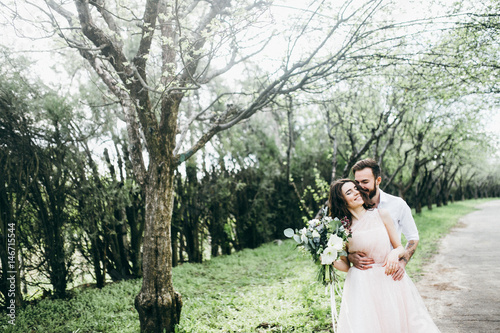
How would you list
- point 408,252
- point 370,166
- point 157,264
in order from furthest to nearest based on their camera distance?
point 157,264 → point 370,166 → point 408,252

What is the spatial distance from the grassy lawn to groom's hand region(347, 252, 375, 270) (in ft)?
1.54

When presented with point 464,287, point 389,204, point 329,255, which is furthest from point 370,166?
point 464,287

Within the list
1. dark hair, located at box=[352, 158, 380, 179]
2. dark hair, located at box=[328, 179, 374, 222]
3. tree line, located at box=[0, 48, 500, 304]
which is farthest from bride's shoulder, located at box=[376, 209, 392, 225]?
tree line, located at box=[0, 48, 500, 304]

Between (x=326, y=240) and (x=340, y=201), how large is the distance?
41cm

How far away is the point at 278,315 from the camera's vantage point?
514 cm

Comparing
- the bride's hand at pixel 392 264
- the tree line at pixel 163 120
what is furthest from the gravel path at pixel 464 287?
the tree line at pixel 163 120

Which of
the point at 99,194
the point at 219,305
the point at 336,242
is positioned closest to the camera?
the point at 336,242

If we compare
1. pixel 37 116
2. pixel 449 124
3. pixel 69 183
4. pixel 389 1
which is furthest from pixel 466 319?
pixel 449 124

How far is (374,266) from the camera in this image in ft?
9.78

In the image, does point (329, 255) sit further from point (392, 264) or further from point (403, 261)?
point (403, 261)

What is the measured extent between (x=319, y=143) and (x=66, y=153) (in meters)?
13.4

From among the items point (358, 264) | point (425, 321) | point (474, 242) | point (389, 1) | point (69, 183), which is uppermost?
point (389, 1)

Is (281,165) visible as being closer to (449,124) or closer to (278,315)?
(449,124)

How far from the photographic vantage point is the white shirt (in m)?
3.26
